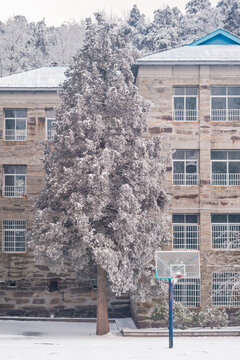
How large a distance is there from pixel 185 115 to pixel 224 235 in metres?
6.14

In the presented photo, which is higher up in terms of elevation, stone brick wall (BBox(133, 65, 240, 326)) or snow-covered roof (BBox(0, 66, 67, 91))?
snow-covered roof (BBox(0, 66, 67, 91))

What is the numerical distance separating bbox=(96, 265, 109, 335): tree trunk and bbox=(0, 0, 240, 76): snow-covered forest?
106ft

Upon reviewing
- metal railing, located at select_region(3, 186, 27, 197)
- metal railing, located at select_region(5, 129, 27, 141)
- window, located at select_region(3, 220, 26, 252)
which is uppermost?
metal railing, located at select_region(5, 129, 27, 141)

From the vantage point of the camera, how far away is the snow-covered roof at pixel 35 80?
31641 mm

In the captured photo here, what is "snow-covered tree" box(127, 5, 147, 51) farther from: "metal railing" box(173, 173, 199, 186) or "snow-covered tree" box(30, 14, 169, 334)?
"snow-covered tree" box(30, 14, 169, 334)

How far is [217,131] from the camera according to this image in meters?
27.5

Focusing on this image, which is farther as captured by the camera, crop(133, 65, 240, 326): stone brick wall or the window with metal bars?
the window with metal bars

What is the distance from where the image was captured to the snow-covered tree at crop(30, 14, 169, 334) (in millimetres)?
23047

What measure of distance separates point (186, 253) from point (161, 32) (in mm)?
37553

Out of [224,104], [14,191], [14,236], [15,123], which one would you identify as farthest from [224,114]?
[14,236]

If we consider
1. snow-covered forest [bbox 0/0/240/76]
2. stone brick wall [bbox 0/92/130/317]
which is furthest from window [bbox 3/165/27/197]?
snow-covered forest [bbox 0/0/240/76]

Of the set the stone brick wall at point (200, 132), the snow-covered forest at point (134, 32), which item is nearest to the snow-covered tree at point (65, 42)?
the snow-covered forest at point (134, 32)

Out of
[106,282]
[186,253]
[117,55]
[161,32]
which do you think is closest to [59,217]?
[106,282]

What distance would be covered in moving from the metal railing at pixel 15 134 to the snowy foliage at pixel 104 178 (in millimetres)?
7120
